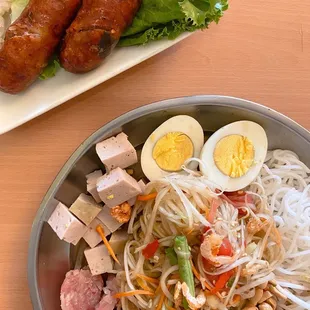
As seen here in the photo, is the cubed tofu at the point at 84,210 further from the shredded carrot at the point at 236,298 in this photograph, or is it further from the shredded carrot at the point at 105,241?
the shredded carrot at the point at 236,298

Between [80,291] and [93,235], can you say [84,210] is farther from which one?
[80,291]

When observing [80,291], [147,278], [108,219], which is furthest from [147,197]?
[80,291]

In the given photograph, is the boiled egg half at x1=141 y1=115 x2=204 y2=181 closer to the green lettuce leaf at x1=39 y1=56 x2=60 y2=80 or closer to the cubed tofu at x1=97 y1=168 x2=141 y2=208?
the cubed tofu at x1=97 y1=168 x2=141 y2=208

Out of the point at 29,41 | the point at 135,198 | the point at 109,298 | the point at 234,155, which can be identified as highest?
the point at 29,41

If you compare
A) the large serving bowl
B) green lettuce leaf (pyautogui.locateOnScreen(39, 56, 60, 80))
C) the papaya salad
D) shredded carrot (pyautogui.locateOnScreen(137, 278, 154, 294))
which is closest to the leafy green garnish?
the papaya salad

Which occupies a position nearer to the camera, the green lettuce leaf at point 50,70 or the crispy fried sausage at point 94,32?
the crispy fried sausage at point 94,32

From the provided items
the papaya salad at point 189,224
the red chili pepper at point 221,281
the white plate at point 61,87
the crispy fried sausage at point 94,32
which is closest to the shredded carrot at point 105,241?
the papaya salad at point 189,224
